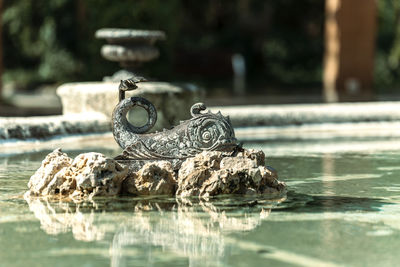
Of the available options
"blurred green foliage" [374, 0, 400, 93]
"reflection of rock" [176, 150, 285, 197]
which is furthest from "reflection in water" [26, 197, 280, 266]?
"blurred green foliage" [374, 0, 400, 93]

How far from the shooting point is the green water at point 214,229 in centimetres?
361

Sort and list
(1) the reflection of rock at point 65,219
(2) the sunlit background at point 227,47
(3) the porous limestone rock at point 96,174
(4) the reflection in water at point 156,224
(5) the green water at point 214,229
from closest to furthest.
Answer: (5) the green water at point 214,229, (4) the reflection in water at point 156,224, (1) the reflection of rock at point 65,219, (3) the porous limestone rock at point 96,174, (2) the sunlit background at point 227,47

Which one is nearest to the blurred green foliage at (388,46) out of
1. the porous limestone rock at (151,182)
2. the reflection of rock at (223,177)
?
the reflection of rock at (223,177)

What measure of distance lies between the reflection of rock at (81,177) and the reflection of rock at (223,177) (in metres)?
0.41

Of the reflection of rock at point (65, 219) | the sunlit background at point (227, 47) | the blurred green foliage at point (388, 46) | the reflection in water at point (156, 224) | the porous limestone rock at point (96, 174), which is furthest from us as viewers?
the blurred green foliage at point (388, 46)

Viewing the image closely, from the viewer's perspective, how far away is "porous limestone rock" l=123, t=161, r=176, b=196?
517 centimetres

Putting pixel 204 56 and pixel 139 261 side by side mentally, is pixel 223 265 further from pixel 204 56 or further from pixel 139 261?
pixel 204 56

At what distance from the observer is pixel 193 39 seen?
81.8ft

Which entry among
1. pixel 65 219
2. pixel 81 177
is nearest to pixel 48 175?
pixel 81 177

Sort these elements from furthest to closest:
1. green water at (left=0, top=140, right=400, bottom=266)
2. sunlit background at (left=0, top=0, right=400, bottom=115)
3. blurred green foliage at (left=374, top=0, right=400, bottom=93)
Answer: blurred green foliage at (left=374, top=0, right=400, bottom=93)
sunlit background at (left=0, top=0, right=400, bottom=115)
green water at (left=0, top=140, right=400, bottom=266)

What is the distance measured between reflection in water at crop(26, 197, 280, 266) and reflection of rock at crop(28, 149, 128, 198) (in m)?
0.15

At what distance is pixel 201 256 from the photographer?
12.0 ft

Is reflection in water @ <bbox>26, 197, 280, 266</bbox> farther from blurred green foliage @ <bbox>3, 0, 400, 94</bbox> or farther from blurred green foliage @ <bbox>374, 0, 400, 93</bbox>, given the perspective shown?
blurred green foliage @ <bbox>374, 0, 400, 93</bbox>

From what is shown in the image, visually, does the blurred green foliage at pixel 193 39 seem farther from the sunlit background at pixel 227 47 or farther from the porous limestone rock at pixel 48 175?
the porous limestone rock at pixel 48 175
